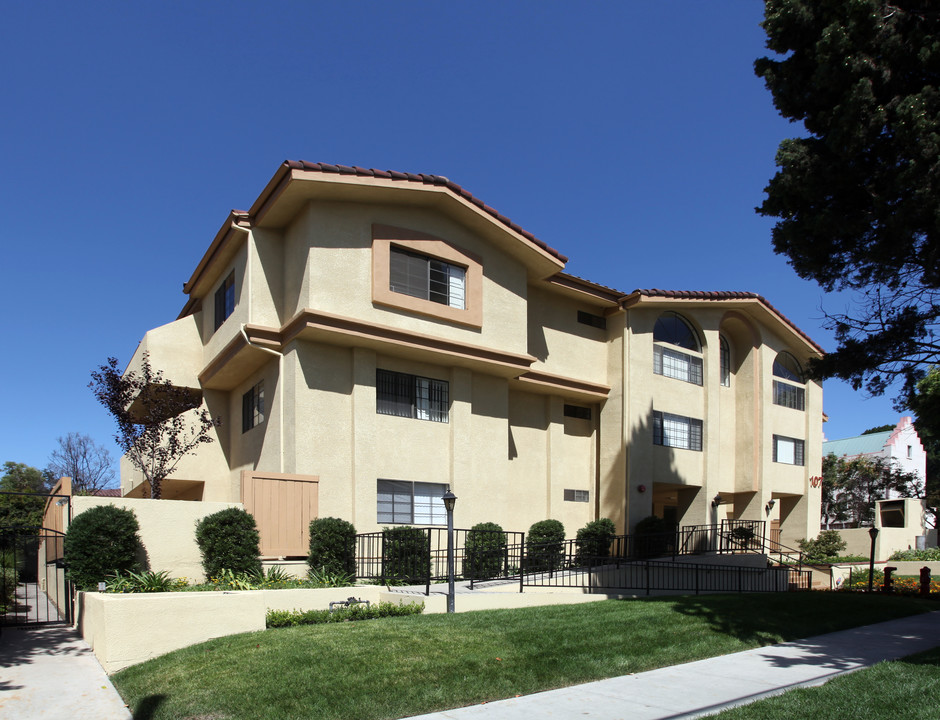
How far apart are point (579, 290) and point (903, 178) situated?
42.3 feet

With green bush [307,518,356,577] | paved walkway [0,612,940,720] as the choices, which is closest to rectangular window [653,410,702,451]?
green bush [307,518,356,577]

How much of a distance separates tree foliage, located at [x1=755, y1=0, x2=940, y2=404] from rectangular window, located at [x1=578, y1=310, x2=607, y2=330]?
11106 millimetres

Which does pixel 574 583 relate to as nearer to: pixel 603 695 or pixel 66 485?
pixel 603 695

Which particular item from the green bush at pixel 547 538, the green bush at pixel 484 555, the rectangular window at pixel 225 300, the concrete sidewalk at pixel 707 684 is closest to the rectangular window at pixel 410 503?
the green bush at pixel 484 555

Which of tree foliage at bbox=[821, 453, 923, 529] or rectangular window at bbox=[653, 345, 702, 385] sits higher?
rectangular window at bbox=[653, 345, 702, 385]

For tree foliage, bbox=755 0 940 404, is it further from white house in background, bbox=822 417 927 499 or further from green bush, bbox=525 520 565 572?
white house in background, bbox=822 417 927 499

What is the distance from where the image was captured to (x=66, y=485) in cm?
1678

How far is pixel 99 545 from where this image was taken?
1305 cm

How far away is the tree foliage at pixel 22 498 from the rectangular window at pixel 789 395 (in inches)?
1019

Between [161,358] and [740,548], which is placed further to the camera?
[740,548]

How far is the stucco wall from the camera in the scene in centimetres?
1394

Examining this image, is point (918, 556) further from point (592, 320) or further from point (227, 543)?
point (227, 543)

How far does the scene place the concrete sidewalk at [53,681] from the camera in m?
8.65

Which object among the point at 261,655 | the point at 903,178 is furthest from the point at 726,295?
the point at 261,655
